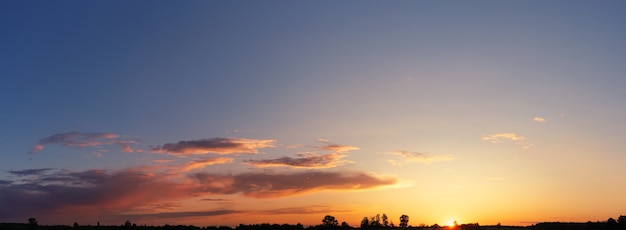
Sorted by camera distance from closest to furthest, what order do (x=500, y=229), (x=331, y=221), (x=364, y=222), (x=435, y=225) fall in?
(x=500, y=229)
(x=435, y=225)
(x=331, y=221)
(x=364, y=222)

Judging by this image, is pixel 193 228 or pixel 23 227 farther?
pixel 193 228

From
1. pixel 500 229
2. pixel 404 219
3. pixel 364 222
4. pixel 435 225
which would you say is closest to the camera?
pixel 500 229

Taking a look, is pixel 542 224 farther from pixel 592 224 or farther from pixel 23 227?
pixel 23 227

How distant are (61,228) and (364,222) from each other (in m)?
75.0

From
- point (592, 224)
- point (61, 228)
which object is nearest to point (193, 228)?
point (61, 228)

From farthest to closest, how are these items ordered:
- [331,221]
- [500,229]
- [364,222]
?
[364,222], [331,221], [500,229]

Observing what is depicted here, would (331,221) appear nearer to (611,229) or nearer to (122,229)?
(122,229)

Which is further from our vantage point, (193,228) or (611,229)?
(193,228)

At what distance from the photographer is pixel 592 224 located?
100m

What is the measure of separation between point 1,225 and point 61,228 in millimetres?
11526

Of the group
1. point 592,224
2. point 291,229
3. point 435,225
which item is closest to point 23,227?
point 291,229

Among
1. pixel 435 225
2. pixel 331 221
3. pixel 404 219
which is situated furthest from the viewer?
pixel 404 219

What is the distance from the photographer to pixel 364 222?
481 ft

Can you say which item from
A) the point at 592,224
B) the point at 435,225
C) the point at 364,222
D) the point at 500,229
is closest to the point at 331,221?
the point at 364,222
